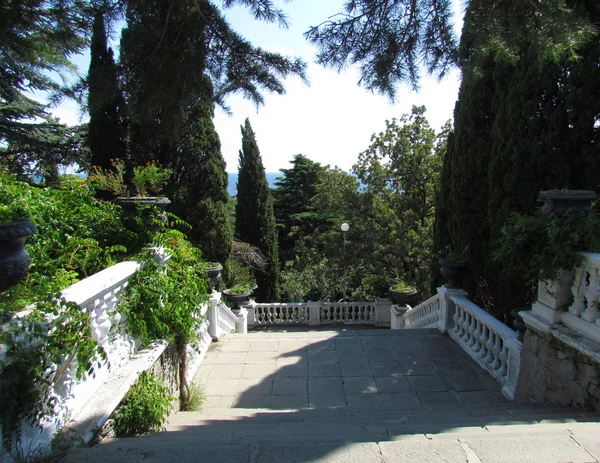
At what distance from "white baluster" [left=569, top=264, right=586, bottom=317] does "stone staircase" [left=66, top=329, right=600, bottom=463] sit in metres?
0.73

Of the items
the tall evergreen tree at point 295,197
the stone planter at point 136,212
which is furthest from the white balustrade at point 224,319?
the tall evergreen tree at point 295,197

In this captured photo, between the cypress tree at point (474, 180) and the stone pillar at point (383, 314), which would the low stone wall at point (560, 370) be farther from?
the stone pillar at point (383, 314)

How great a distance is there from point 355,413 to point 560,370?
1653mm

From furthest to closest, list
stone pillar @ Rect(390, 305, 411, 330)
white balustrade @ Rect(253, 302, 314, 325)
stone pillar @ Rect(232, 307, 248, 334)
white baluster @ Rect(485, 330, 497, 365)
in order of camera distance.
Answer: white balustrade @ Rect(253, 302, 314, 325), stone pillar @ Rect(390, 305, 411, 330), stone pillar @ Rect(232, 307, 248, 334), white baluster @ Rect(485, 330, 497, 365)

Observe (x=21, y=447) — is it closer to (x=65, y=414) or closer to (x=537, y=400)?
(x=65, y=414)

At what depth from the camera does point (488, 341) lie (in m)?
4.24

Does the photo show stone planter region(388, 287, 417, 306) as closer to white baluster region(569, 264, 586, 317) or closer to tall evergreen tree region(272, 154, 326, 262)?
white baluster region(569, 264, 586, 317)

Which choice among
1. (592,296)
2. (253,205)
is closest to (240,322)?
(592,296)

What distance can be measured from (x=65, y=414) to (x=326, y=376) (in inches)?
111

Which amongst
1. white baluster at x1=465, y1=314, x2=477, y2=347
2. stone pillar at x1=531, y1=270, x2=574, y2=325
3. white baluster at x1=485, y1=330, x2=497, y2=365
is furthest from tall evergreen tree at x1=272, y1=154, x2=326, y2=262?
stone pillar at x1=531, y1=270, x2=574, y2=325

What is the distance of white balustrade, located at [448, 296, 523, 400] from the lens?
3637 mm

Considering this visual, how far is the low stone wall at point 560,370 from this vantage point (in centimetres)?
266

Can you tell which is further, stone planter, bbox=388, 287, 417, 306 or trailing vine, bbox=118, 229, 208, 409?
stone planter, bbox=388, 287, 417, 306

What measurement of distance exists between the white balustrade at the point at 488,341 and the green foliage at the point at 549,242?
34.3 inches
